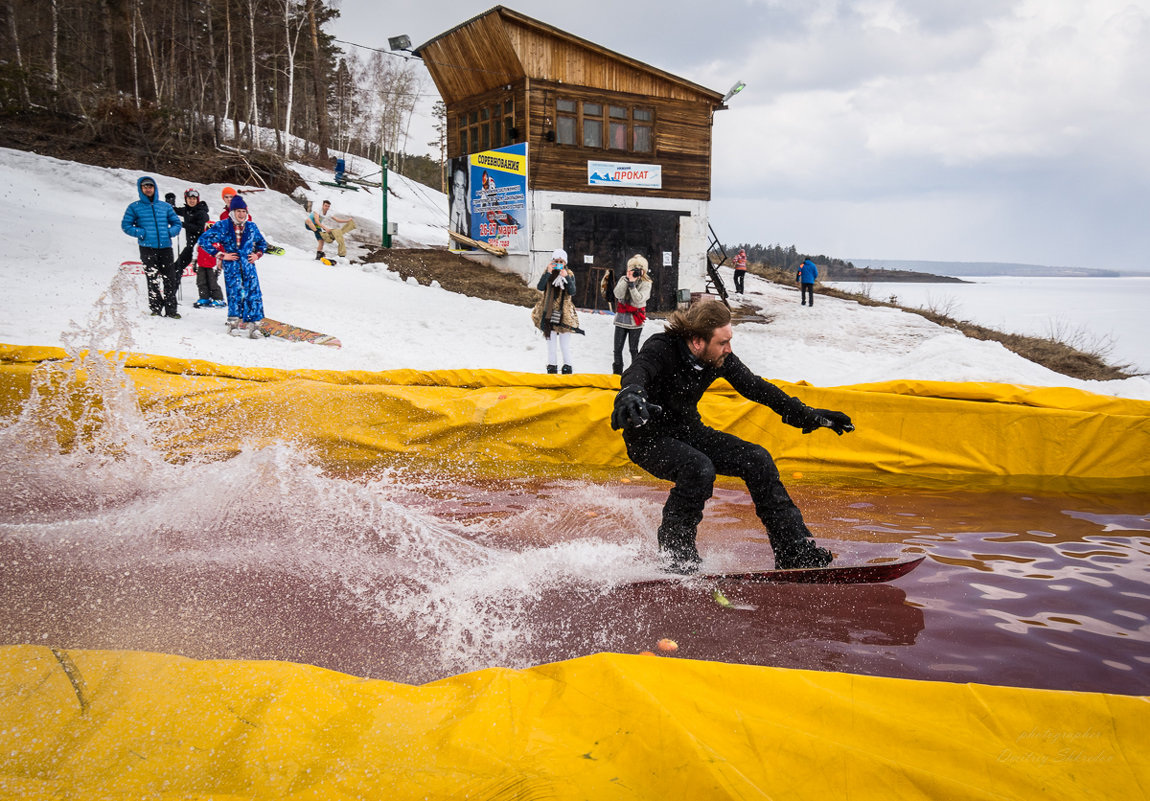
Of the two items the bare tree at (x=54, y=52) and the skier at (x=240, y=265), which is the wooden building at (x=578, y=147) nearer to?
the skier at (x=240, y=265)

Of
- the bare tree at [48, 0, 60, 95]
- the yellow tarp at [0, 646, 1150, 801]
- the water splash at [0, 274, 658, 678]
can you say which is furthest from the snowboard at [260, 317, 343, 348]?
the bare tree at [48, 0, 60, 95]

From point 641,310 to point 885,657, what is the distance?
689 centimetres

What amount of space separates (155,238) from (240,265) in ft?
4.12

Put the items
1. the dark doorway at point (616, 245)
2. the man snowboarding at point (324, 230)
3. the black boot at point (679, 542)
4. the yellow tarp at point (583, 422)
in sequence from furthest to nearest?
the dark doorway at point (616, 245) → the man snowboarding at point (324, 230) → the yellow tarp at point (583, 422) → the black boot at point (679, 542)

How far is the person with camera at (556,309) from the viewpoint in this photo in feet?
30.3

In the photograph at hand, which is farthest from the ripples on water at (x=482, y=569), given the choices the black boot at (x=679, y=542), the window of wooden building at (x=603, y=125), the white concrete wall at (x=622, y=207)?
the window of wooden building at (x=603, y=125)

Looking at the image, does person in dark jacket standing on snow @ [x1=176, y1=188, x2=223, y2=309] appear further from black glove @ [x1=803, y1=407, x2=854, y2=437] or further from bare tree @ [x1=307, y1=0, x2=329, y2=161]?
bare tree @ [x1=307, y1=0, x2=329, y2=161]

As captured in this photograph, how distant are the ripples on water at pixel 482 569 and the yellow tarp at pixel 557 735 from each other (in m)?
0.84

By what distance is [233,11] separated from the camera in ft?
97.2

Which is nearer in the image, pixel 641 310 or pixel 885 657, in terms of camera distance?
pixel 885 657

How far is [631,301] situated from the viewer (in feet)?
30.6

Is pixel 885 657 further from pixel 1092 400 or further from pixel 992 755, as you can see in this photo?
pixel 1092 400

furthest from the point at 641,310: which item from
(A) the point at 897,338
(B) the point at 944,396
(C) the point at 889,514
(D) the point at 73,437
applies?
(A) the point at 897,338

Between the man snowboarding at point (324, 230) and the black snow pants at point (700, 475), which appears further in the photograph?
the man snowboarding at point (324, 230)
